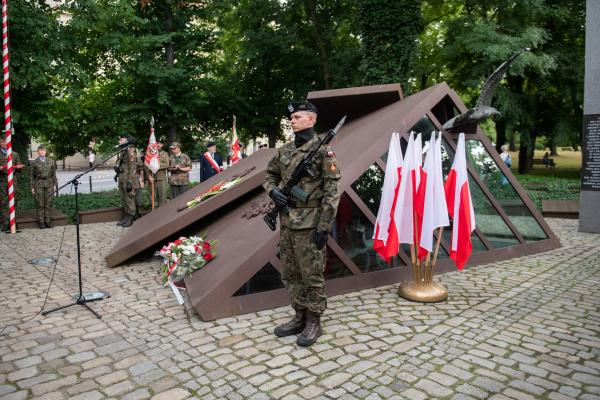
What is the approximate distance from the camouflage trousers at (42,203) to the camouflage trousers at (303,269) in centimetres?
854

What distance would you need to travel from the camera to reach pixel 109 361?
392cm

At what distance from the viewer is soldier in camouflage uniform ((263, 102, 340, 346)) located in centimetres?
409

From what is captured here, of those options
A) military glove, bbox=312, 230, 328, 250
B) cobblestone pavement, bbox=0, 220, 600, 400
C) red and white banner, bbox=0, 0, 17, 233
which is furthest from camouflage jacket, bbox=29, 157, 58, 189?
military glove, bbox=312, 230, 328, 250

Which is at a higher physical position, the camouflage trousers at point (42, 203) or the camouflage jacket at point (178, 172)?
the camouflage jacket at point (178, 172)

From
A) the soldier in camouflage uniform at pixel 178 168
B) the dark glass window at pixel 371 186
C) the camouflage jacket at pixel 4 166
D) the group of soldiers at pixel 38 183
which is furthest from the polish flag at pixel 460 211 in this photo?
the camouflage jacket at pixel 4 166

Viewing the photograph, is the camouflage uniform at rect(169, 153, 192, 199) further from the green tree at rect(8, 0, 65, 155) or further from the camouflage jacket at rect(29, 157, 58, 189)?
the green tree at rect(8, 0, 65, 155)

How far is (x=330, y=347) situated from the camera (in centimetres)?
411

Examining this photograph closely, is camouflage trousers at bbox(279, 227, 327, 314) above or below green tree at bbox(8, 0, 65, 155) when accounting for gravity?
below

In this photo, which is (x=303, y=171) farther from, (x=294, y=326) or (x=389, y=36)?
(x=389, y=36)

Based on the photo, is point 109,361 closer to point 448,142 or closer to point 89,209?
point 448,142

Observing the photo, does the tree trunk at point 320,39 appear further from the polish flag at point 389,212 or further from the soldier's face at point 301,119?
the soldier's face at point 301,119

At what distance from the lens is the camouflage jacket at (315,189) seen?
404cm

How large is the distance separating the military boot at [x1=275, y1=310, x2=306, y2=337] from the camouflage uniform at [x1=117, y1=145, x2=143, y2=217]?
797 centimetres

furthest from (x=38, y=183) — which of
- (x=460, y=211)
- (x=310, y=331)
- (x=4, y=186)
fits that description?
(x=460, y=211)
